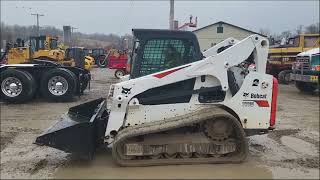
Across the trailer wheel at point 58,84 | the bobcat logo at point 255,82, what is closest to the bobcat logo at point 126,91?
the bobcat logo at point 255,82

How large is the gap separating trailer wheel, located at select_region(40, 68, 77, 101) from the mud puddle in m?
8.02

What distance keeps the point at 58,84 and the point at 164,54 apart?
805cm

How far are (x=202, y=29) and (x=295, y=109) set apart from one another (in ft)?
90.8

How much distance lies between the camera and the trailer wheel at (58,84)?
588 inches

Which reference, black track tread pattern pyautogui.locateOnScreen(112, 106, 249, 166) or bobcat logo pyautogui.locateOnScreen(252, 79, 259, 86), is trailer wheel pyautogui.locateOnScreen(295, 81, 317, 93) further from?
black track tread pattern pyautogui.locateOnScreen(112, 106, 249, 166)

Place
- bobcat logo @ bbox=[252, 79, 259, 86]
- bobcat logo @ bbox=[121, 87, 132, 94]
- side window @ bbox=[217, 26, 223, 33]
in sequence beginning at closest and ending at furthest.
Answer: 1. bobcat logo @ bbox=[121, 87, 132, 94]
2. bobcat logo @ bbox=[252, 79, 259, 86]
3. side window @ bbox=[217, 26, 223, 33]

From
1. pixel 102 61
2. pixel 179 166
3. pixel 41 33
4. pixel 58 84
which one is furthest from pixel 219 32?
pixel 179 166

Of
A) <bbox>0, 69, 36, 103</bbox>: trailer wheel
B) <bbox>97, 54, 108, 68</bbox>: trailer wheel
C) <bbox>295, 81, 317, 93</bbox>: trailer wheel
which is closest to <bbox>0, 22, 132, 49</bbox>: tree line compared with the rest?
<bbox>97, 54, 108, 68</bbox>: trailer wheel

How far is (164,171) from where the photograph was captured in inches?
267

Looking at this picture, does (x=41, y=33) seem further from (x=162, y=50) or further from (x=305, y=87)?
(x=162, y=50)

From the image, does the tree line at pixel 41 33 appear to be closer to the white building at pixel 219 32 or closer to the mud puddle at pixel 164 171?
the white building at pixel 219 32

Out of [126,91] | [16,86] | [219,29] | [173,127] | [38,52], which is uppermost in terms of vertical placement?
[219,29]

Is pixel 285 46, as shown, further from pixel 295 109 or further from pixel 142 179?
pixel 142 179

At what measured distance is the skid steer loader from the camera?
6.97 meters
